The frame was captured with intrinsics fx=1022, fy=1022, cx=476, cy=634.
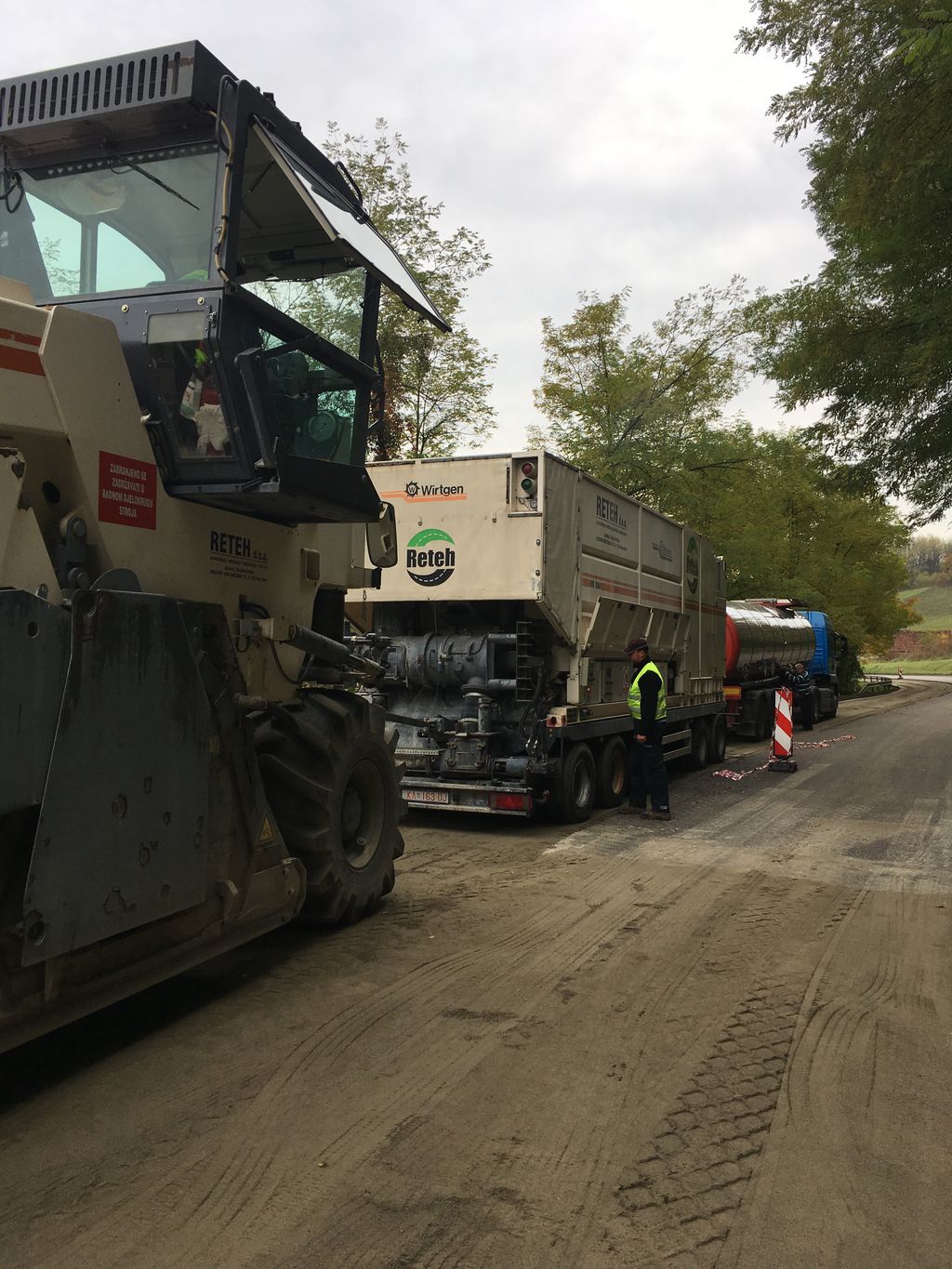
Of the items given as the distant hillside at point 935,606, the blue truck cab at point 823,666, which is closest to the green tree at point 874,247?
the blue truck cab at point 823,666

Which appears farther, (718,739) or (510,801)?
(718,739)

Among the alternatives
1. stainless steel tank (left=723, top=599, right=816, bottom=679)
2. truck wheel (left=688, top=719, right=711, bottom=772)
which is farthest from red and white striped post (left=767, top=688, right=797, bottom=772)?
stainless steel tank (left=723, top=599, right=816, bottom=679)

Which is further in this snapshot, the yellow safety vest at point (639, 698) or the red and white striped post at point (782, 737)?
the red and white striped post at point (782, 737)

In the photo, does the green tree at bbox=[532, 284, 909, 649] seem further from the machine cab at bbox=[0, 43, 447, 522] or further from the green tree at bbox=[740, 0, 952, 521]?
the machine cab at bbox=[0, 43, 447, 522]

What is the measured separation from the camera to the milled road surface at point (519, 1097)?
2.96m

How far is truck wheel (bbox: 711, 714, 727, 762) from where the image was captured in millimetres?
15789

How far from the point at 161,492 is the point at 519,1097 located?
9.71 feet

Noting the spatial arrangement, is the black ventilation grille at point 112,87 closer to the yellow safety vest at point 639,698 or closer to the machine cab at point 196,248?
the machine cab at point 196,248

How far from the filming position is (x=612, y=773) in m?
11.4

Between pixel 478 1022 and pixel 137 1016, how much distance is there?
1.56 metres

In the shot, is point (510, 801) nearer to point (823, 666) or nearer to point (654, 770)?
point (654, 770)

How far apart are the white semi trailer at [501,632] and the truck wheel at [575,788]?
2cm

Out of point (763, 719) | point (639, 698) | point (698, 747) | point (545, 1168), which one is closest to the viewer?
point (545, 1168)

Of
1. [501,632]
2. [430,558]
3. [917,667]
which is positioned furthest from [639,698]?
[917,667]
